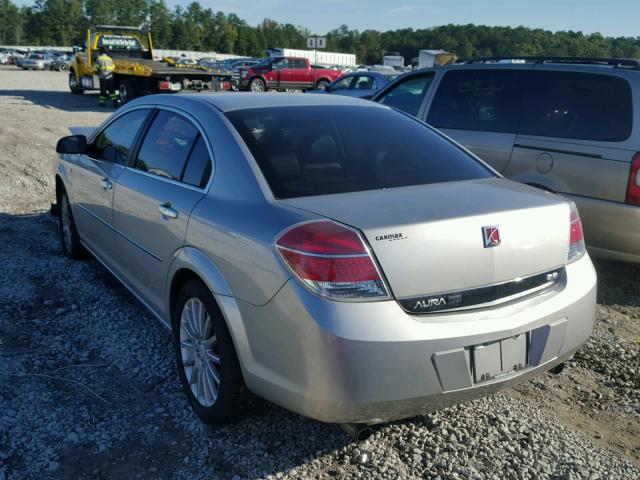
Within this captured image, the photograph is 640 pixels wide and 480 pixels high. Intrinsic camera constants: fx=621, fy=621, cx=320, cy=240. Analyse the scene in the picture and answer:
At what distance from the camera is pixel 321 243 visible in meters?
2.38

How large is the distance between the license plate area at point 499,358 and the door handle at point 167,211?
66.0 inches

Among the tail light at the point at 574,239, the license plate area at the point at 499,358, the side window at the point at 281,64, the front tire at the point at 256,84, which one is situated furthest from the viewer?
the side window at the point at 281,64

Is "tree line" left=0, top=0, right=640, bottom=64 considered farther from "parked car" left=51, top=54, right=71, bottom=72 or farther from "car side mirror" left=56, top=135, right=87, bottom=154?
"car side mirror" left=56, top=135, right=87, bottom=154

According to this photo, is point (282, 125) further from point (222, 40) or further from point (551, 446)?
point (222, 40)

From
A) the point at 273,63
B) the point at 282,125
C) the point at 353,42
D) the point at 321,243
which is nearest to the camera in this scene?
the point at 321,243

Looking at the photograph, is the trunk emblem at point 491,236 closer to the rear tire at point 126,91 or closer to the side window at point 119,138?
the side window at point 119,138

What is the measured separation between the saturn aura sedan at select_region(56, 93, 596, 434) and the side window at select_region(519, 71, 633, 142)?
6.72 ft

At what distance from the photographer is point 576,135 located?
17.0 ft

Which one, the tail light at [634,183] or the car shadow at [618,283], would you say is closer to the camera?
the tail light at [634,183]

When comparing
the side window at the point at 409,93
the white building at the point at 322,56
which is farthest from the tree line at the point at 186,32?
the side window at the point at 409,93

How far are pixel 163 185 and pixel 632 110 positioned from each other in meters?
3.68

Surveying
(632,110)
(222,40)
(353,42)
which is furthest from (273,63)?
(353,42)

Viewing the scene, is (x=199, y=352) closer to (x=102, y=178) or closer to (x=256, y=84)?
(x=102, y=178)

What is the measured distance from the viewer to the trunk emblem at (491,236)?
2531 mm
